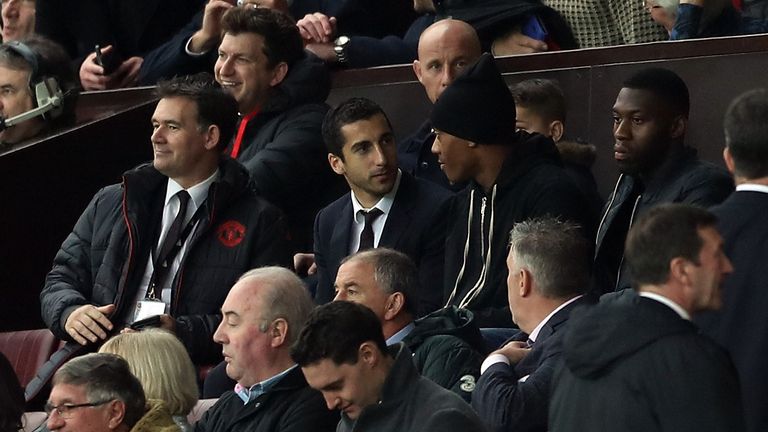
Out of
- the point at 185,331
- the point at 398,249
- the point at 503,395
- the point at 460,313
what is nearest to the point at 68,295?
the point at 185,331

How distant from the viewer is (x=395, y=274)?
6797mm

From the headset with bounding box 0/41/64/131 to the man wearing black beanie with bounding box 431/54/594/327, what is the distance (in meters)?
2.60

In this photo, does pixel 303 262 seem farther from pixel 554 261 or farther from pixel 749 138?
pixel 749 138

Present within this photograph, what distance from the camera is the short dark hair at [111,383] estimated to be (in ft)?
21.3

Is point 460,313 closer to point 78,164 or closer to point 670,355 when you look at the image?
point 670,355

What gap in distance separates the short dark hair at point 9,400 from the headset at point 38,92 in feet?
8.54

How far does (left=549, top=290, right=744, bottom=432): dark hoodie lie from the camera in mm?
4773

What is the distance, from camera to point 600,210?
791 centimetres

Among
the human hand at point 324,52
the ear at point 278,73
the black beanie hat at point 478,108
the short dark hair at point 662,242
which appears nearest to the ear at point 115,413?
the black beanie hat at point 478,108

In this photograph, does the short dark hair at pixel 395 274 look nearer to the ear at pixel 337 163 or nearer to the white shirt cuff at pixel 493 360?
the white shirt cuff at pixel 493 360

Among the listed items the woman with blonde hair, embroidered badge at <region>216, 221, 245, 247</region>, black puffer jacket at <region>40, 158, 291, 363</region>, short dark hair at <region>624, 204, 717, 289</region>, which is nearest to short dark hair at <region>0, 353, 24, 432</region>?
the woman with blonde hair

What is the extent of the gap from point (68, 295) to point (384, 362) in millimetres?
2629

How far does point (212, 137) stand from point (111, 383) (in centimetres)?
189

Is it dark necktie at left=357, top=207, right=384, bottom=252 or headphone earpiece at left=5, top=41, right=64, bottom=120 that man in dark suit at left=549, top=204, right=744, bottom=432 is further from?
headphone earpiece at left=5, top=41, right=64, bottom=120
